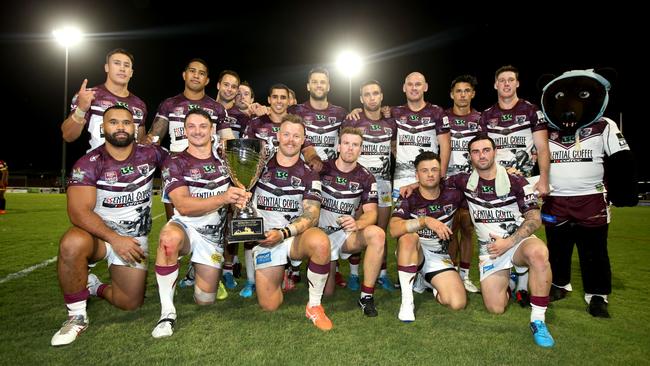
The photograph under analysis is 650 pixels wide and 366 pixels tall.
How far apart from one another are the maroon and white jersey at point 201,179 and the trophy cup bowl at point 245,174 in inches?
13.4

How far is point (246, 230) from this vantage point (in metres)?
3.47

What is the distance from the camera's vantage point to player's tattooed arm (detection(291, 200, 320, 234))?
3887 millimetres

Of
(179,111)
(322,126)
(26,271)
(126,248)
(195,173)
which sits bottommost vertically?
(26,271)

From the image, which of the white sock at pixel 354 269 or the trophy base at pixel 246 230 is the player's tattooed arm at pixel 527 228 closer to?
the white sock at pixel 354 269

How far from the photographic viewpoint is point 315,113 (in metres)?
5.43

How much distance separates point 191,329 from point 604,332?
328 cm

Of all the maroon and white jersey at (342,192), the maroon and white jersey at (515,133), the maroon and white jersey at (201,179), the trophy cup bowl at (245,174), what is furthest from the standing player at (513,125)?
the maroon and white jersey at (201,179)

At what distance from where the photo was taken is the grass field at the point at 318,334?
2.88 meters

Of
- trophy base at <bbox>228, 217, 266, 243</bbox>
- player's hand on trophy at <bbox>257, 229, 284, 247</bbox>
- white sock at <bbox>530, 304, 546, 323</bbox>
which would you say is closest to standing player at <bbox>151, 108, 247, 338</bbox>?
trophy base at <bbox>228, 217, 266, 243</bbox>

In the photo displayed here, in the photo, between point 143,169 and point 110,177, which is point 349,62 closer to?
point 143,169

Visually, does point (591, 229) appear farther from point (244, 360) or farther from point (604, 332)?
point (244, 360)

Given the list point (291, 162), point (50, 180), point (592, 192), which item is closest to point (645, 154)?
point (592, 192)

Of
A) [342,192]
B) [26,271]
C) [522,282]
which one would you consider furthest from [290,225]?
[26,271]

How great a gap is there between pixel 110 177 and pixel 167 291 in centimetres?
114
